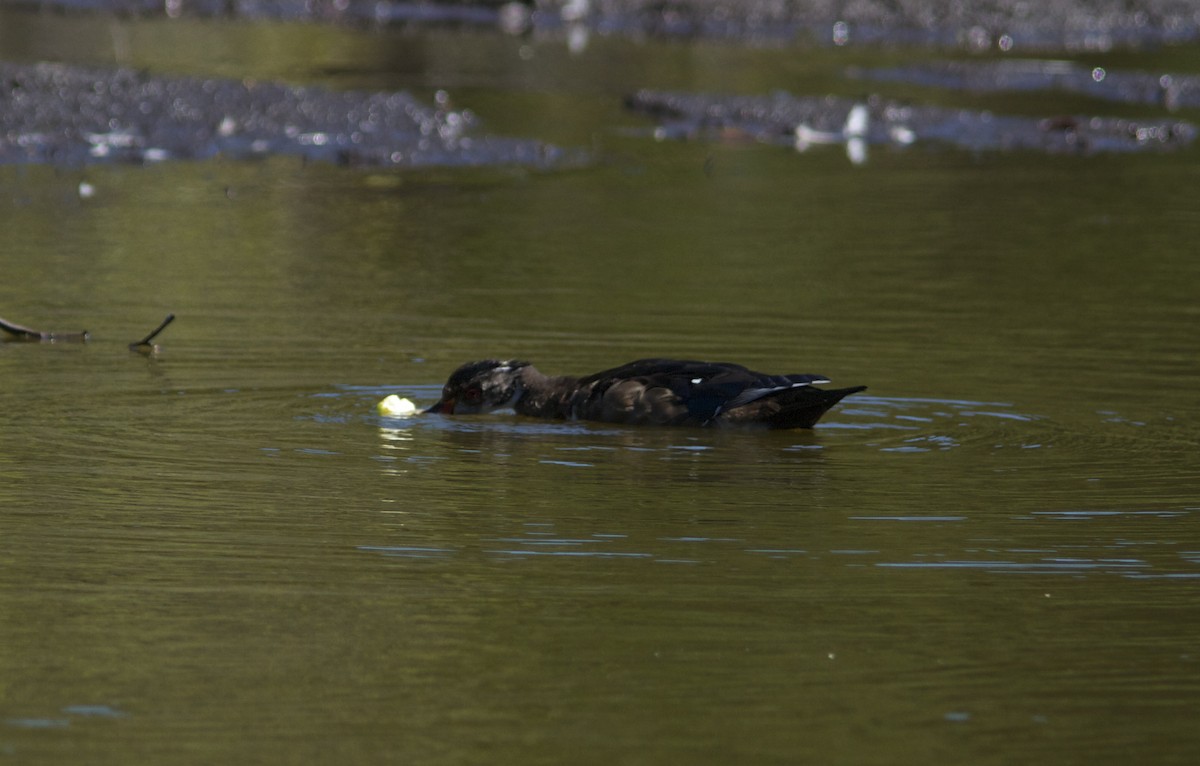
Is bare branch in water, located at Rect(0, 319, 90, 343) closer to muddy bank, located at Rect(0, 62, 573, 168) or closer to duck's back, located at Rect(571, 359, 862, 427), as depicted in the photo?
duck's back, located at Rect(571, 359, 862, 427)

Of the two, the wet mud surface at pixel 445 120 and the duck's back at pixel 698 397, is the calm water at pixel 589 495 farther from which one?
the wet mud surface at pixel 445 120

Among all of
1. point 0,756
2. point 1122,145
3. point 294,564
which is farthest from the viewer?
point 1122,145

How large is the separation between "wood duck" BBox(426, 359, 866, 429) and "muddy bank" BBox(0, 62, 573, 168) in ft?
32.4

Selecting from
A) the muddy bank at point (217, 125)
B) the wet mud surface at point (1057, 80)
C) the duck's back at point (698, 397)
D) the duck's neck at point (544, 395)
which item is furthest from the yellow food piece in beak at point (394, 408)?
the wet mud surface at point (1057, 80)

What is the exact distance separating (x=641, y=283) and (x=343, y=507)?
5945 mm

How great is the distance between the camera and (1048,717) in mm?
4895

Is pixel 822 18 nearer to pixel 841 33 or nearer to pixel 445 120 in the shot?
pixel 841 33

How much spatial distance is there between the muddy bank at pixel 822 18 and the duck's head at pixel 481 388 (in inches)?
961

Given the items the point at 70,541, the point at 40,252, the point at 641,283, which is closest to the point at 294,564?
the point at 70,541

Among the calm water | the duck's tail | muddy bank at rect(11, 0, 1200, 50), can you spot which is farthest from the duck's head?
muddy bank at rect(11, 0, 1200, 50)

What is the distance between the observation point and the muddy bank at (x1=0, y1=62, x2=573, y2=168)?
18.7 metres

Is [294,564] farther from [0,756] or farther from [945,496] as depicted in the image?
[945,496]

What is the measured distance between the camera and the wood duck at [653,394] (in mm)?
8578

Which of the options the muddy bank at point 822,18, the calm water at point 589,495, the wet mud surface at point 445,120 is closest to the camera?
the calm water at point 589,495
